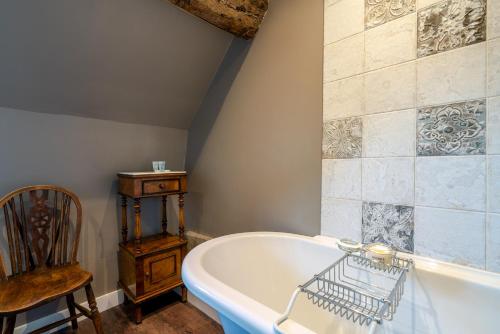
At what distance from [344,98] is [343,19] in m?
0.42

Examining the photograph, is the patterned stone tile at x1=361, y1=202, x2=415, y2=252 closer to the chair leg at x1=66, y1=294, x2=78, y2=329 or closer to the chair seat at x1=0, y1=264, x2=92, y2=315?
the chair seat at x1=0, y1=264, x2=92, y2=315

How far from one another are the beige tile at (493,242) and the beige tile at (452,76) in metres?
0.47

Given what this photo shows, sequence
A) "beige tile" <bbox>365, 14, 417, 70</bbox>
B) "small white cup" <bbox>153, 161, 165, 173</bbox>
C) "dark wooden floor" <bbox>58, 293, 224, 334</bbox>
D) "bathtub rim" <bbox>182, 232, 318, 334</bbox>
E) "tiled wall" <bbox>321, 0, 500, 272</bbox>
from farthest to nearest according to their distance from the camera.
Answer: "small white cup" <bbox>153, 161, 165, 173</bbox> → "dark wooden floor" <bbox>58, 293, 224, 334</bbox> → "beige tile" <bbox>365, 14, 417, 70</bbox> → "tiled wall" <bbox>321, 0, 500, 272</bbox> → "bathtub rim" <bbox>182, 232, 318, 334</bbox>

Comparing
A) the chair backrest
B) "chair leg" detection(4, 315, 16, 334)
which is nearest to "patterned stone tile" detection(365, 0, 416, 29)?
the chair backrest

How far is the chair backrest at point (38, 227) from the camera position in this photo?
1312mm

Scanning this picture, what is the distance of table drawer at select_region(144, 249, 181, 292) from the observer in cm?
161

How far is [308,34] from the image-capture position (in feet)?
4.49

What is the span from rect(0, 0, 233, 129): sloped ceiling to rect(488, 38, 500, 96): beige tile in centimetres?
148

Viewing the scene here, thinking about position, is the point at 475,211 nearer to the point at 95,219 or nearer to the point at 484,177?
the point at 484,177

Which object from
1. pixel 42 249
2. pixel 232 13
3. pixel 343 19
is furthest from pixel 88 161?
pixel 343 19

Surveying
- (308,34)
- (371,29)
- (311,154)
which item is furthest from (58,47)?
(371,29)

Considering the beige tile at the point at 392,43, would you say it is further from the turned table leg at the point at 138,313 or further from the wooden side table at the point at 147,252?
the turned table leg at the point at 138,313

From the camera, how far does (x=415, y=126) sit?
101 cm

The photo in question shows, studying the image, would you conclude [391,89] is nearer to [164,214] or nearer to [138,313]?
[164,214]
